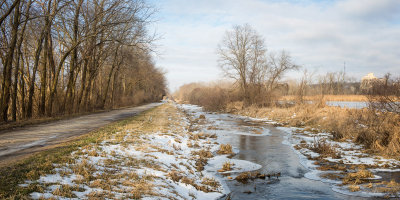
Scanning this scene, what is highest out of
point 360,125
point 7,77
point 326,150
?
point 7,77

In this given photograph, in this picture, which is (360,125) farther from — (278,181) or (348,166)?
(278,181)

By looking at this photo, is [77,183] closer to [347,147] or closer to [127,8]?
[347,147]

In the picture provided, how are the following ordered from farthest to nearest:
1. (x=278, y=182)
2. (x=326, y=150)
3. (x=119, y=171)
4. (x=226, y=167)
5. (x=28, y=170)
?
(x=326, y=150) < (x=226, y=167) < (x=278, y=182) < (x=119, y=171) < (x=28, y=170)

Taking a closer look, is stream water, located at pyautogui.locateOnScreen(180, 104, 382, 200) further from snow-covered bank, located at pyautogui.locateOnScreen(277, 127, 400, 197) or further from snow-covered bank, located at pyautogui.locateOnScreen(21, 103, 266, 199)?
snow-covered bank, located at pyautogui.locateOnScreen(21, 103, 266, 199)

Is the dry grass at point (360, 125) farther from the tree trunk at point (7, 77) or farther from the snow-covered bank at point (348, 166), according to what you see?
the tree trunk at point (7, 77)

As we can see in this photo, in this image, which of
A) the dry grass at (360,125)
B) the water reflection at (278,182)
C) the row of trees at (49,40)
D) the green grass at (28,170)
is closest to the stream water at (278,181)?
the water reflection at (278,182)

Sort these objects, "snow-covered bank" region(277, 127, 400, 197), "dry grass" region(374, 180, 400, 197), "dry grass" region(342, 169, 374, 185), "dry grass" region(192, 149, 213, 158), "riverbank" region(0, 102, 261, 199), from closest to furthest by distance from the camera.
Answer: "riverbank" region(0, 102, 261, 199) → "dry grass" region(374, 180, 400, 197) → "snow-covered bank" region(277, 127, 400, 197) → "dry grass" region(342, 169, 374, 185) → "dry grass" region(192, 149, 213, 158)

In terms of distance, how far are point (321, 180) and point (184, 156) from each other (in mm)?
4697

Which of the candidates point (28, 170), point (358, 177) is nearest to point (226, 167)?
point (358, 177)

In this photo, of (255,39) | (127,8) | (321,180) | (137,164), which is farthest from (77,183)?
(255,39)

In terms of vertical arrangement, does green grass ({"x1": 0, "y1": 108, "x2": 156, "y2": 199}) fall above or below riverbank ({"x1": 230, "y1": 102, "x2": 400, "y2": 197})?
above

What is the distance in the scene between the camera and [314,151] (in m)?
11.9

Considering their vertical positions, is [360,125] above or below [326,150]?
above

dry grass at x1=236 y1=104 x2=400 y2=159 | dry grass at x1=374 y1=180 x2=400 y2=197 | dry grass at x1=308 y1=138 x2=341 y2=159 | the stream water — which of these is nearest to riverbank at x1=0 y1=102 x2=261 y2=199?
the stream water
